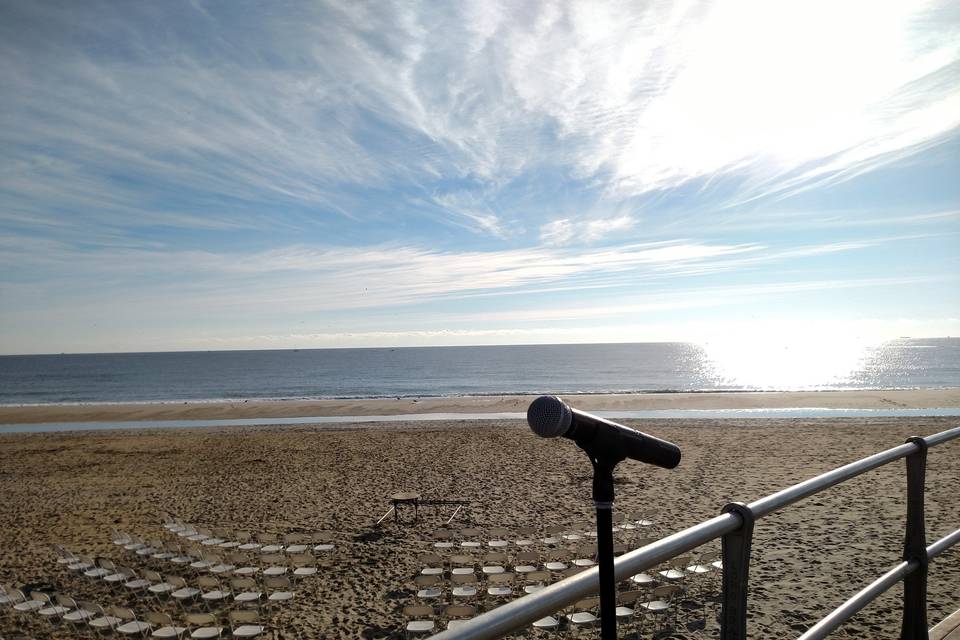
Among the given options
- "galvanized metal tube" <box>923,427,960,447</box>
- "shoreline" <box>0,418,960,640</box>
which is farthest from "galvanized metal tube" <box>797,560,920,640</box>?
"shoreline" <box>0,418,960,640</box>

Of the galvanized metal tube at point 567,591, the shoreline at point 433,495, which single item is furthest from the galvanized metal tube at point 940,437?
the shoreline at point 433,495

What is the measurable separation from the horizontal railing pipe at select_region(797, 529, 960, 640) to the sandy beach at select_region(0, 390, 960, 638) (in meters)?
4.38

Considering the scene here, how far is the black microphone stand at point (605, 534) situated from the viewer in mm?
1113

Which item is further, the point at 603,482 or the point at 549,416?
the point at 603,482

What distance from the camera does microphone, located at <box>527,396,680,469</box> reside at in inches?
39.8

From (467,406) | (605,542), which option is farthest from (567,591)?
(467,406)

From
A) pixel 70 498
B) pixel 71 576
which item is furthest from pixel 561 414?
pixel 70 498

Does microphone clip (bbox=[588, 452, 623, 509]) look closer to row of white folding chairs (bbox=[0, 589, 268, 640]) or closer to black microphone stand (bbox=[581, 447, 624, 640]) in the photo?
black microphone stand (bbox=[581, 447, 624, 640])

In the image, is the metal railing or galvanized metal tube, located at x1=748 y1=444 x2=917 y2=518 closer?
the metal railing

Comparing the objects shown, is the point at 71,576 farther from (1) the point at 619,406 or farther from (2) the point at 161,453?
(1) the point at 619,406

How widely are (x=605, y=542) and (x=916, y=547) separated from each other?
207cm

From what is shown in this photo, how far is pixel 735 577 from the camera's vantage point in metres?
1.43

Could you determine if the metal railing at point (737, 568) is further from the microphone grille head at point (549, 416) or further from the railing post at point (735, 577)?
the microphone grille head at point (549, 416)

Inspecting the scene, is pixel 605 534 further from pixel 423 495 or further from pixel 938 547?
pixel 423 495
